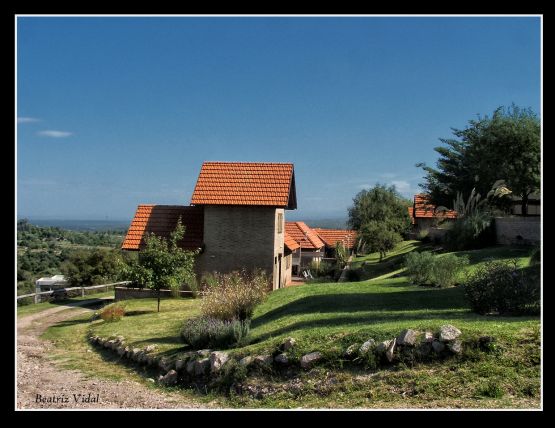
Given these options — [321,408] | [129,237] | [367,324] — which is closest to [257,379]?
[321,408]

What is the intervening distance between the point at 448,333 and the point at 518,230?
18911 mm

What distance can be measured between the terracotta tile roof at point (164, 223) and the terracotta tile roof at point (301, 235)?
607 inches

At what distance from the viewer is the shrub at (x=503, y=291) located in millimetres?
12398

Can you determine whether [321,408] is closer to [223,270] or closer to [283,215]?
[223,270]

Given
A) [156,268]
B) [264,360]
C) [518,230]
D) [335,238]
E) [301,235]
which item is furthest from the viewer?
[335,238]

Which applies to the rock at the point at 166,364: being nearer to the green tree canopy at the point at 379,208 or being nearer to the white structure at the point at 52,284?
the white structure at the point at 52,284

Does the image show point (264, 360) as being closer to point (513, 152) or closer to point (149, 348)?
point (149, 348)

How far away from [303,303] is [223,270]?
1180 cm

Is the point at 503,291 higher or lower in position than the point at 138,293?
higher

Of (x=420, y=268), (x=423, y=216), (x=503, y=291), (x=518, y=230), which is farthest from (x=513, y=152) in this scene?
(x=423, y=216)

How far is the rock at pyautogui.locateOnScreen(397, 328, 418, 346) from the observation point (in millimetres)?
10094

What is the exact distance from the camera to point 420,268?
2036 centimetres

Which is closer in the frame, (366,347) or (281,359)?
(366,347)
